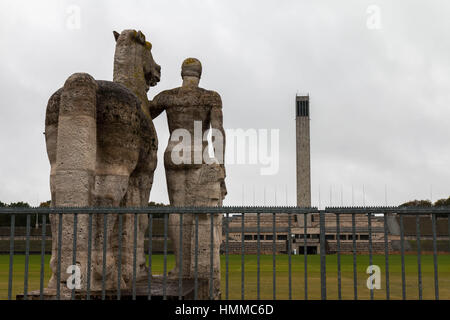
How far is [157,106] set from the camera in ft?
30.9

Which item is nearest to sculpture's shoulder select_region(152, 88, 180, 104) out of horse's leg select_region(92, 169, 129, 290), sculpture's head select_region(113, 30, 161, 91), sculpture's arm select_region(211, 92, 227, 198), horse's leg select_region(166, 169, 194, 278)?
sculpture's head select_region(113, 30, 161, 91)

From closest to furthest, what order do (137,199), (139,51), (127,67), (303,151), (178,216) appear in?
(137,199)
(127,67)
(139,51)
(178,216)
(303,151)

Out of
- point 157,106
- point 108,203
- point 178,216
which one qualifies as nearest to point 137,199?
point 108,203

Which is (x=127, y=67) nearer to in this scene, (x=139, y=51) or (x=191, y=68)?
(x=139, y=51)

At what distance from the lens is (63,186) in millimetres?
5414

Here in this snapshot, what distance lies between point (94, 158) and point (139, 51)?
117 inches

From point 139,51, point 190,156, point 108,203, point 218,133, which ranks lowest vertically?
point 108,203

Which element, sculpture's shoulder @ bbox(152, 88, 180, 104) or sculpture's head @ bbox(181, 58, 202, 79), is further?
sculpture's head @ bbox(181, 58, 202, 79)

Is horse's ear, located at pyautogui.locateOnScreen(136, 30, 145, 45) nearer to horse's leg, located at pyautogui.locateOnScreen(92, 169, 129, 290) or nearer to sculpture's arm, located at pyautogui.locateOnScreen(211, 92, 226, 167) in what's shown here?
sculpture's arm, located at pyautogui.locateOnScreen(211, 92, 226, 167)

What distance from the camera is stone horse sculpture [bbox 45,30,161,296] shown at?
17.7 ft

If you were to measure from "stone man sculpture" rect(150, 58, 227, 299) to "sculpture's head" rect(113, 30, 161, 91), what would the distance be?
2.64 ft

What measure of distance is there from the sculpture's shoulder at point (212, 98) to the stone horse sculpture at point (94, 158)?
7.73 feet
